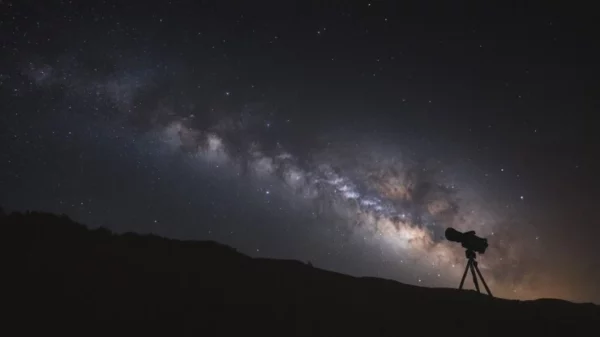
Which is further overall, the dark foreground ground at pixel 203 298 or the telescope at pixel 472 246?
the telescope at pixel 472 246

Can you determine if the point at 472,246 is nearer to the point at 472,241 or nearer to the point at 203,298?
the point at 472,241

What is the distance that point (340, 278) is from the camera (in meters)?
13.4

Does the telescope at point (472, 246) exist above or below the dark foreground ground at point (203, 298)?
above

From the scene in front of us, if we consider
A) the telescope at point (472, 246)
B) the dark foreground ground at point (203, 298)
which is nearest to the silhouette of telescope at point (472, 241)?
the telescope at point (472, 246)

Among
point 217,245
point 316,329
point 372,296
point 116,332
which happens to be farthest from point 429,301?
point 116,332

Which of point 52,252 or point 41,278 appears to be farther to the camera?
point 52,252

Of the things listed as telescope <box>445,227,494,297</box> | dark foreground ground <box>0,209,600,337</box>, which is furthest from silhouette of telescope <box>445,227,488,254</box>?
dark foreground ground <box>0,209,600,337</box>

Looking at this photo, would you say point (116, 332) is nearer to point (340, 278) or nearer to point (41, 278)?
point (41, 278)

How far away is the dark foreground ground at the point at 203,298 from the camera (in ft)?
26.5

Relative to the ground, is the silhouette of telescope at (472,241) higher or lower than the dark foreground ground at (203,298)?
higher

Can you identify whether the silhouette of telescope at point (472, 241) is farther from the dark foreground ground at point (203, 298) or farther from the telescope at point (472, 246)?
the dark foreground ground at point (203, 298)

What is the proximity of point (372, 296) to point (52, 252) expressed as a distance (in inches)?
374

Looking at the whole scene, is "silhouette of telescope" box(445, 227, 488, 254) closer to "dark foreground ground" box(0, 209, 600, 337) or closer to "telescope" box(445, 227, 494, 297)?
"telescope" box(445, 227, 494, 297)

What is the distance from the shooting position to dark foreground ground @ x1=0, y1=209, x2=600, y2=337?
8.09 meters
